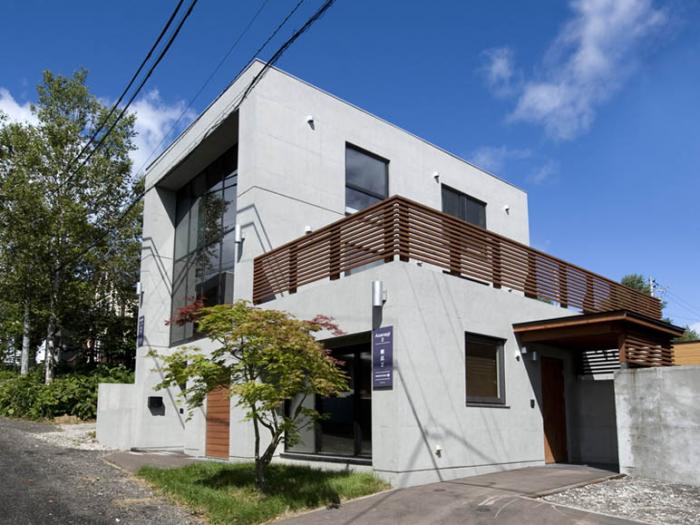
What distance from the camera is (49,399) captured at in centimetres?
1973

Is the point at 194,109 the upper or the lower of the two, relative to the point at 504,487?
upper

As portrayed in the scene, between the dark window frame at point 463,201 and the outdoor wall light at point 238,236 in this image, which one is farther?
the dark window frame at point 463,201

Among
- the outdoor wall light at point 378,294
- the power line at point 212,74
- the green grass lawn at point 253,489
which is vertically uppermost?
the power line at point 212,74

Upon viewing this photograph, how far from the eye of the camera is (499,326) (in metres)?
11.4

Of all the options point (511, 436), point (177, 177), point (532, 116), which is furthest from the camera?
Result: point (177, 177)

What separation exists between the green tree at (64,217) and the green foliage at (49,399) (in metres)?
1.74

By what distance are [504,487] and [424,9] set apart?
7.13 meters

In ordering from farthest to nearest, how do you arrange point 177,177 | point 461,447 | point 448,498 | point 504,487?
point 177,177, point 461,447, point 504,487, point 448,498

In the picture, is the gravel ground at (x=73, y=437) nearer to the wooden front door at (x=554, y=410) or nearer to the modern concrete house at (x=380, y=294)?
the modern concrete house at (x=380, y=294)

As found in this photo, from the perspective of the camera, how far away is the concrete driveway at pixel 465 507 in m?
7.12

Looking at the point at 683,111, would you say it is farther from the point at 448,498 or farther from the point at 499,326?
the point at 448,498

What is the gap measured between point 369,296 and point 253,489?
3.43 m

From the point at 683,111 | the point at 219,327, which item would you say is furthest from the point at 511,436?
→ the point at 683,111

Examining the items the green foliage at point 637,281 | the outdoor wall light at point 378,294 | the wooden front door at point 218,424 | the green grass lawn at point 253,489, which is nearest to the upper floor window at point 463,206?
the wooden front door at point 218,424
